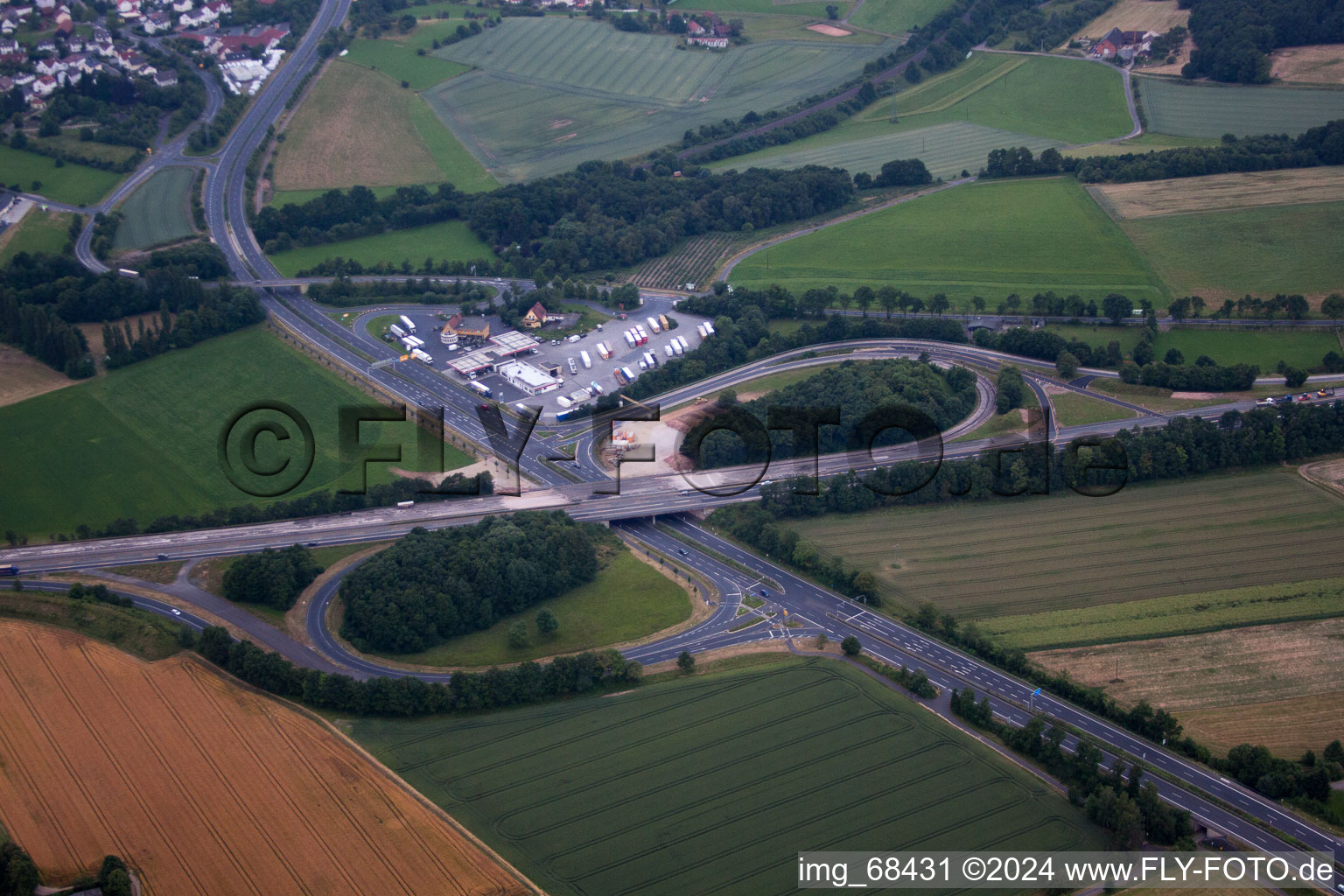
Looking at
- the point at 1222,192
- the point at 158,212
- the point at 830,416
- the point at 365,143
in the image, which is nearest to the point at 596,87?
the point at 365,143

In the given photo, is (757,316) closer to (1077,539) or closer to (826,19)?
(1077,539)

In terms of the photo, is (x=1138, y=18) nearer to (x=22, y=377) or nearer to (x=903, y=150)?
(x=903, y=150)

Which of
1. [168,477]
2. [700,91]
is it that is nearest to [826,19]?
[700,91]

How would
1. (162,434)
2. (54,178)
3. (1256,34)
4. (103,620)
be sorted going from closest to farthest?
(103,620) → (162,434) → (54,178) → (1256,34)

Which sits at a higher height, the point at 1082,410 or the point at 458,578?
the point at 1082,410

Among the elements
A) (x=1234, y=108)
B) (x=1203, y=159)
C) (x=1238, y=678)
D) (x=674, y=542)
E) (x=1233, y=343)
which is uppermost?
(x=1234, y=108)

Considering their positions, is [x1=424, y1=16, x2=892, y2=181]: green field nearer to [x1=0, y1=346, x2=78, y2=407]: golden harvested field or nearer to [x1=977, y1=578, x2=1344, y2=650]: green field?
[x1=0, y1=346, x2=78, y2=407]: golden harvested field
